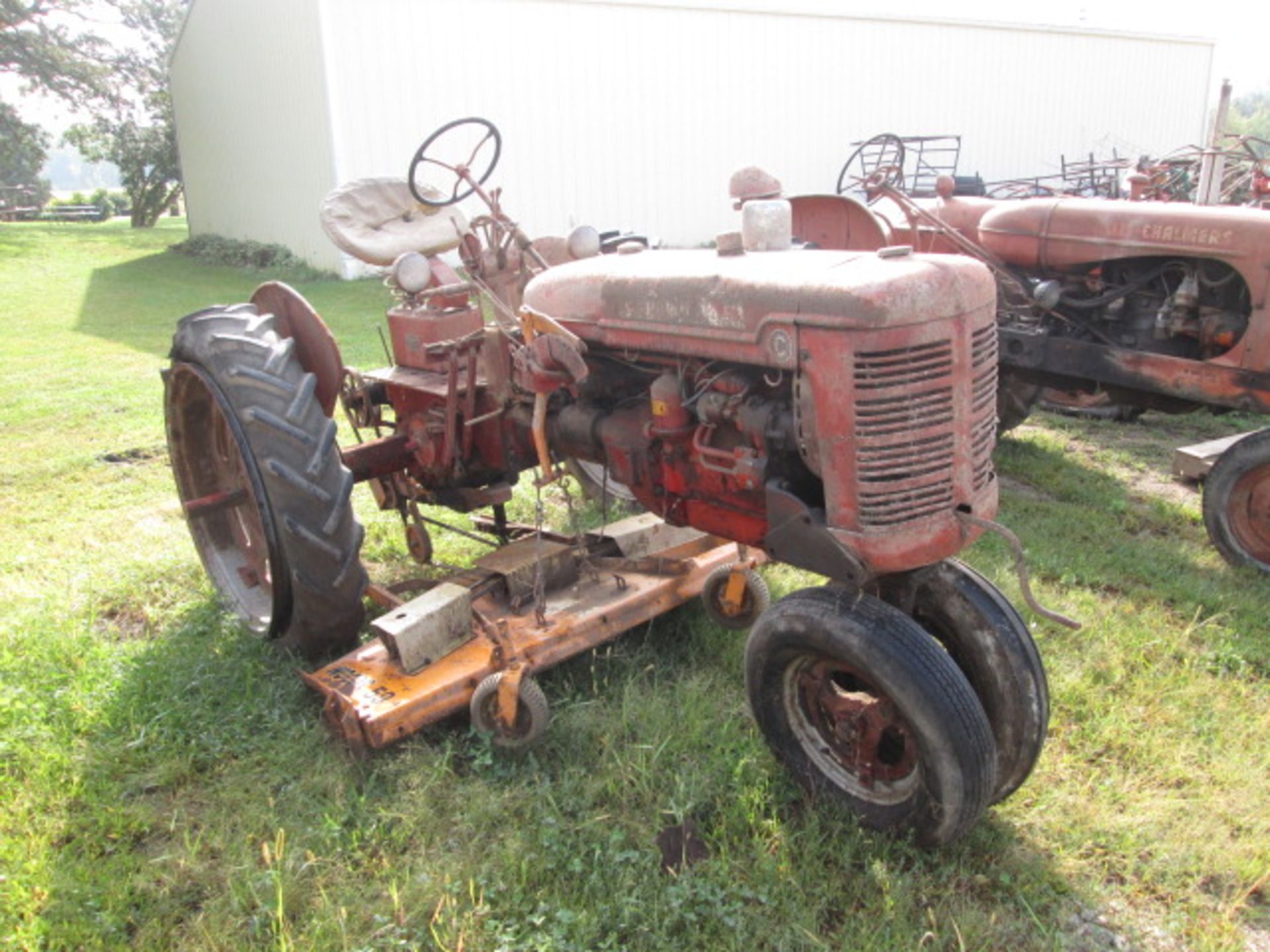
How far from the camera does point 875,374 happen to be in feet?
7.22

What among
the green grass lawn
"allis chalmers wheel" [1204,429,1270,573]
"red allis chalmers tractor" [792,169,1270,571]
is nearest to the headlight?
the green grass lawn

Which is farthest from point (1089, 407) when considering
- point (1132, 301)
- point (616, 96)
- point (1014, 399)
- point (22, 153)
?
point (22, 153)

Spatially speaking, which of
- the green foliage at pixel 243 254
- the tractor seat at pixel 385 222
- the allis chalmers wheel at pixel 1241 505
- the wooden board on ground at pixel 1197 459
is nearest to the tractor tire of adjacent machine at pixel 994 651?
the allis chalmers wheel at pixel 1241 505

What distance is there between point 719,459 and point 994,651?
0.83 m

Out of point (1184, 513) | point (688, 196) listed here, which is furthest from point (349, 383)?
point (688, 196)

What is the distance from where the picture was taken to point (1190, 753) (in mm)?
2832

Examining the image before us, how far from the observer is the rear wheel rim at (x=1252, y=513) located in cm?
408

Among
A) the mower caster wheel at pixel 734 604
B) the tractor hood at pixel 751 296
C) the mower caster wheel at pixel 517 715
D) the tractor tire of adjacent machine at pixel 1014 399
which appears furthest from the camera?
the tractor tire of adjacent machine at pixel 1014 399

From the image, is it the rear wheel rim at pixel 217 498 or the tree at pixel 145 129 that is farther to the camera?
the tree at pixel 145 129

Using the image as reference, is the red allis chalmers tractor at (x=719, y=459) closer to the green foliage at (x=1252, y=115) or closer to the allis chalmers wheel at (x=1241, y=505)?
the allis chalmers wheel at (x=1241, y=505)

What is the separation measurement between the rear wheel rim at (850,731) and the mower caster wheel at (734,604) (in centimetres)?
65

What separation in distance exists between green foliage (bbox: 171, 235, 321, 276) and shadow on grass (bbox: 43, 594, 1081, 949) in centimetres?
1279

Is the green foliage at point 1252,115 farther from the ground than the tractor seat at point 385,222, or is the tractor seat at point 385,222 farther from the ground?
the green foliage at point 1252,115

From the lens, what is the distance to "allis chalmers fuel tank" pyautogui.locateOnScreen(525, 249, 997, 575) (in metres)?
2.19
